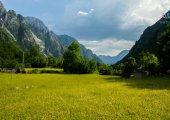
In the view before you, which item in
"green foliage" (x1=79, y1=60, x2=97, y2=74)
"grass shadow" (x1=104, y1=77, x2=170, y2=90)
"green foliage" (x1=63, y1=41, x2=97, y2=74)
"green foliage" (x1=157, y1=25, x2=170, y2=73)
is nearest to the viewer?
"grass shadow" (x1=104, y1=77, x2=170, y2=90)

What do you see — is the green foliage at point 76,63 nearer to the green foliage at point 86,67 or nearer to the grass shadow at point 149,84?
the green foliage at point 86,67

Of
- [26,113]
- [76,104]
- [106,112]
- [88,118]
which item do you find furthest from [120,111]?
[26,113]

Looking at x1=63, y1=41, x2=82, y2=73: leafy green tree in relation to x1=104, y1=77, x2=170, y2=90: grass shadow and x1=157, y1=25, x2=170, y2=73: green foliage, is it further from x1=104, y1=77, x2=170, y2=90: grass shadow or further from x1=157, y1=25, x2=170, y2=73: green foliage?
x1=104, y1=77, x2=170, y2=90: grass shadow

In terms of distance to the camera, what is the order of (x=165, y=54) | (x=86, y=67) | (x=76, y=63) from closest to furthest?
1. (x=165, y=54)
2. (x=86, y=67)
3. (x=76, y=63)

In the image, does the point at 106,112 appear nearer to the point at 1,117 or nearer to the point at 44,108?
the point at 44,108

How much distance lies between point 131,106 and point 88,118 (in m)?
7.72

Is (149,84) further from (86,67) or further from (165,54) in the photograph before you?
(86,67)

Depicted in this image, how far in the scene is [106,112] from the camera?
104 feet

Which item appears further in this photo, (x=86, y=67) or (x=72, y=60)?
(x=72, y=60)

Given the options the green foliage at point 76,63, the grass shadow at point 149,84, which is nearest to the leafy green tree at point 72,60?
Result: the green foliage at point 76,63

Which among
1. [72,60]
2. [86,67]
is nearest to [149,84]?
[86,67]

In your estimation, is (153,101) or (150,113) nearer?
(150,113)

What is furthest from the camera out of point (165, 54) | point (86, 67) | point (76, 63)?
point (76, 63)


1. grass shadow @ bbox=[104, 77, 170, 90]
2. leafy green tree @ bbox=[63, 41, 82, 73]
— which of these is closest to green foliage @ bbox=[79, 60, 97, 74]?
leafy green tree @ bbox=[63, 41, 82, 73]
